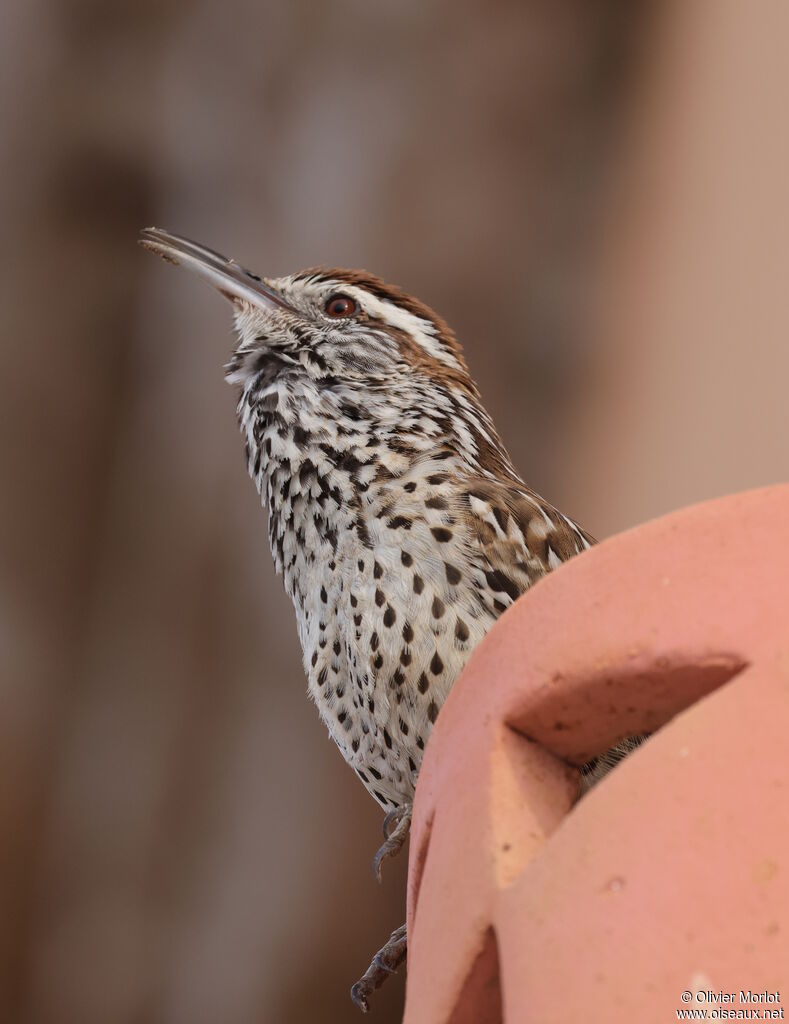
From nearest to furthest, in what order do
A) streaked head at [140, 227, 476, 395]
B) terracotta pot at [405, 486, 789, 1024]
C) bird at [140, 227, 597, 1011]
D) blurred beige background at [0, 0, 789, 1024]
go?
terracotta pot at [405, 486, 789, 1024], bird at [140, 227, 597, 1011], streaked head at [140, 227, 476, 395], blurred beige background at [0, 0, 789, 1024]

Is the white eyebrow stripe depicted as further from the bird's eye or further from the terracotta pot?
the terracotta pot

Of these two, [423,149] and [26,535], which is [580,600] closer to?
[26,535]

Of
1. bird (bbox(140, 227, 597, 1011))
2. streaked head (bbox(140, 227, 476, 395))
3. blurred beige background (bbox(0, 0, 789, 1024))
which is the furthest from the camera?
blurred beige background (bbox(0, 0, 789, 1024))

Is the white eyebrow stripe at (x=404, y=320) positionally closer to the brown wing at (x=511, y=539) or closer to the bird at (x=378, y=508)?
the bird at (x=378, y=508)

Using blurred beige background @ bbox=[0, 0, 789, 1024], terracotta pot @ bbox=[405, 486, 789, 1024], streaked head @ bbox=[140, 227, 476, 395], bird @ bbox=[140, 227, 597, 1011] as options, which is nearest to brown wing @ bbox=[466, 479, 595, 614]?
bird @ bbox=[140, 227, 597, 1011]

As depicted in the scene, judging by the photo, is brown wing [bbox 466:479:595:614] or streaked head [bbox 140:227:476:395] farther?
streaked head [bbox 140:227:476:395]

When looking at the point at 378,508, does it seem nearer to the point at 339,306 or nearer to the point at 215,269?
the point at 339,306
